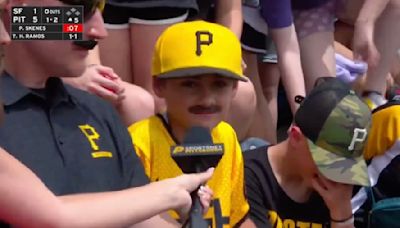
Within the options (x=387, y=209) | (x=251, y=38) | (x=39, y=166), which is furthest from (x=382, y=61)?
(x=39, y=166)

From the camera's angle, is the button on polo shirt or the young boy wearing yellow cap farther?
the young boy wearing yellow cap

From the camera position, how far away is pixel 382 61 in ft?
12.9

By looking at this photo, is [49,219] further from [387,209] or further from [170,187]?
[387,209]

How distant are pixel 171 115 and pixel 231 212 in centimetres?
36

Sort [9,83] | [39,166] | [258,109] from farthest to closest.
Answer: [258,109]
[9,83]
[39,166]

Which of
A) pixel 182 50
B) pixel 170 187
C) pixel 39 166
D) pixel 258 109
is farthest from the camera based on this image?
pixel 258 109

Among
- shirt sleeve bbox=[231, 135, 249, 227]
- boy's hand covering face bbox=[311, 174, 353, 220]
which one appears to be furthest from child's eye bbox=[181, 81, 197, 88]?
boy's hand covering face bbox=[311, 174, 353, 220]

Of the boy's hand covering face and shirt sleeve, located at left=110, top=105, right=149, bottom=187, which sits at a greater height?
shirt sleeve, located at left=110, top=105, right=149, bottom=187

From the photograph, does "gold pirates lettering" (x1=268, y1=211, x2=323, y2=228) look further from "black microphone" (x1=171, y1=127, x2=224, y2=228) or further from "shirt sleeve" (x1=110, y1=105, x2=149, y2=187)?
"black microphone" (x1=171, y1=127, x2=224, y2=228)

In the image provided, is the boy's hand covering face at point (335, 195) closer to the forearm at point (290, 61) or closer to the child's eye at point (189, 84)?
the child's eye at point (189, 84)

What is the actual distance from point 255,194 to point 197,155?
1050 millimetres

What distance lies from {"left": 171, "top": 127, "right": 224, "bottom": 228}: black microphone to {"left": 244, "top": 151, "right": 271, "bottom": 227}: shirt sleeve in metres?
0.96

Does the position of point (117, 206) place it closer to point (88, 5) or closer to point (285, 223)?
point (88, 5)

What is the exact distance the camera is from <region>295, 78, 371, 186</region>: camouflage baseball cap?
8.93 feet
